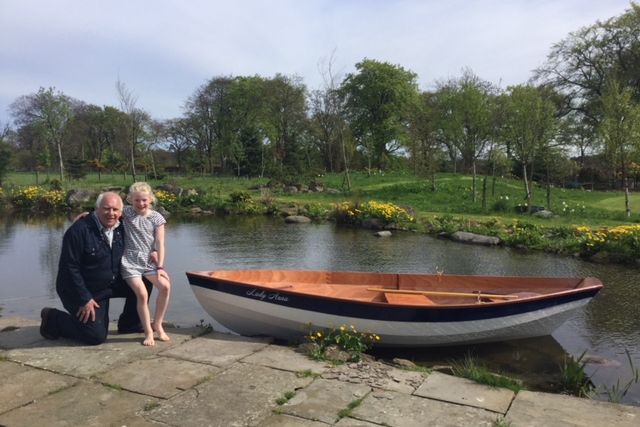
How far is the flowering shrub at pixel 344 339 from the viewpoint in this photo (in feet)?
21.4

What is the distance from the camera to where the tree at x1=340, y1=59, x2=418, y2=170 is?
50344 millimetres

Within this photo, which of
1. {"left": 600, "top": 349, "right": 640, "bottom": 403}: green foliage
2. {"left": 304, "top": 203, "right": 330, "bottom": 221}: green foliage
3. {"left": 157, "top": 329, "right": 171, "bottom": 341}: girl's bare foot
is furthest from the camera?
{"left": 304, "top": 203, "right": 330, "bottom": 221}: green foliage

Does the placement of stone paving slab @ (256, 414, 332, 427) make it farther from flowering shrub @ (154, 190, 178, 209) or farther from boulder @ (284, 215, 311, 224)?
flowering shrub @ (154, 190, 178, 209)

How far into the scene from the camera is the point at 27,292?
11.4 meters

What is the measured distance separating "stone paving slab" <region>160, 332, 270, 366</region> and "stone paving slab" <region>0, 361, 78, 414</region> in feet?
3.90

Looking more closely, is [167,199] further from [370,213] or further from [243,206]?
[370,213]

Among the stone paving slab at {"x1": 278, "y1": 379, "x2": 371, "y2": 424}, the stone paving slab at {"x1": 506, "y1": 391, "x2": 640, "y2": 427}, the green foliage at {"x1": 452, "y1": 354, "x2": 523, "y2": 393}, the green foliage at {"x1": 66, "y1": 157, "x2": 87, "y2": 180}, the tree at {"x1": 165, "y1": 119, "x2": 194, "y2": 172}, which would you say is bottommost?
the stone paving slab at {"x1": 506, "y1": 391, "x2": 640, "y2": 427}

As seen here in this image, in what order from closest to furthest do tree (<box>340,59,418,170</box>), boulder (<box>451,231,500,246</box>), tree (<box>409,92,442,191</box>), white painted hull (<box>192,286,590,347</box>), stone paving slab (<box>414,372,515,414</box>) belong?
stone paving slab (<box>414,372,515,414</box>), white painted hull (<box>192,286,590,347</box>), boulder (<box>451,231,500,246</box>), tree (<box>409,92,442,191</box>), tree (<box>340,59,418,170</box>)

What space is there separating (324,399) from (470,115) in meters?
24.6

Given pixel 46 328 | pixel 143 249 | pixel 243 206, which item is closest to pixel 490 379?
pixel 143 249

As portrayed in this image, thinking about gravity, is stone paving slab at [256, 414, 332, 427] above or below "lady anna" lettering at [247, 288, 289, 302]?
below

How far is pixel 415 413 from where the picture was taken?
475 cm

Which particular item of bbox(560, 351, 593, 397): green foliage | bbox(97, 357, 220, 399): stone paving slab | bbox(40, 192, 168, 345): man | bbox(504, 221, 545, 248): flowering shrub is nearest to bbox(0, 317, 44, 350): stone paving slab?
bbox(40, 192, 168, 345): man

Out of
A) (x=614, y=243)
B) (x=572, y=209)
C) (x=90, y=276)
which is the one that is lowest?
(x=614, y=243)
